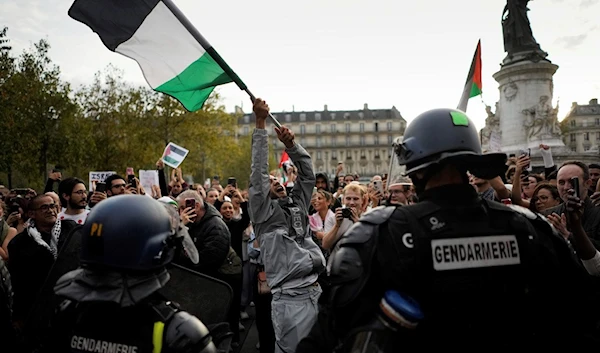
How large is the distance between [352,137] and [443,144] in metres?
109

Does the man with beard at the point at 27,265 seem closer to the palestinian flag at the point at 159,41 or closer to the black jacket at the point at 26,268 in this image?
the black jacket at the point at 26,268

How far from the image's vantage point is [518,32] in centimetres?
2091

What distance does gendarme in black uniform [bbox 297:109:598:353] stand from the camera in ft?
5.87

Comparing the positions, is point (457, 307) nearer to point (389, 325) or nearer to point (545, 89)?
point (389, 325)

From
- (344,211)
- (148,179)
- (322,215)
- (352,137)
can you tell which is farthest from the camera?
(352,137)

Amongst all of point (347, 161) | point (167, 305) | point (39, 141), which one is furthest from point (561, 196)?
point (347, 161)

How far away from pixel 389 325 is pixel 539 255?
676 mm

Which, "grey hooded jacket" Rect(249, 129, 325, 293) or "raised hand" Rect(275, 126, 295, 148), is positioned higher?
"raised hand" Rect(275, 126, 295, 148)

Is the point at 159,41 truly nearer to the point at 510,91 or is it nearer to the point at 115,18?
the point at 115,18

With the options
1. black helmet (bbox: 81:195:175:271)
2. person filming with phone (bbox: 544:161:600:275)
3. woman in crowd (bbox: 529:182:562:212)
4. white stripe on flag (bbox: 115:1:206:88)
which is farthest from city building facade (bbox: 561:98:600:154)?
black helmet (bbox: 81:195:175:271)

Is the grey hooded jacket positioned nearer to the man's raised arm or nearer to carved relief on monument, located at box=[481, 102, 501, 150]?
the man's raised arm

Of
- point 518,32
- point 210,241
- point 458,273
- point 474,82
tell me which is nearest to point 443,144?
point 458,273

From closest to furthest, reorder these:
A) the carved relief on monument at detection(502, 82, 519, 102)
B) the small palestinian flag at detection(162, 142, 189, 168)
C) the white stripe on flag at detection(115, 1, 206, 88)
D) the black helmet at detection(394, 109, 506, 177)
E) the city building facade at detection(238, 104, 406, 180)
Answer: the black helmet at detection(394, 109, 506, 177) → the white stripe on flag at detection(115, 1, 206, 88) → the small palestinian flag at detection(162, 142, 189, 168) → the carved relief on monument at detection(502, 82, 519, 102) → the city building facade at detection(238, 104, 406, 180)

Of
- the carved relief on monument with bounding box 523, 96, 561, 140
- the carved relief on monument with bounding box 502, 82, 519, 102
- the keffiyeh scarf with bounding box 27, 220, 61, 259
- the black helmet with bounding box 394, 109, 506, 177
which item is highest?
the carved relief on monument with bounding box 502, 82, 519, 102
